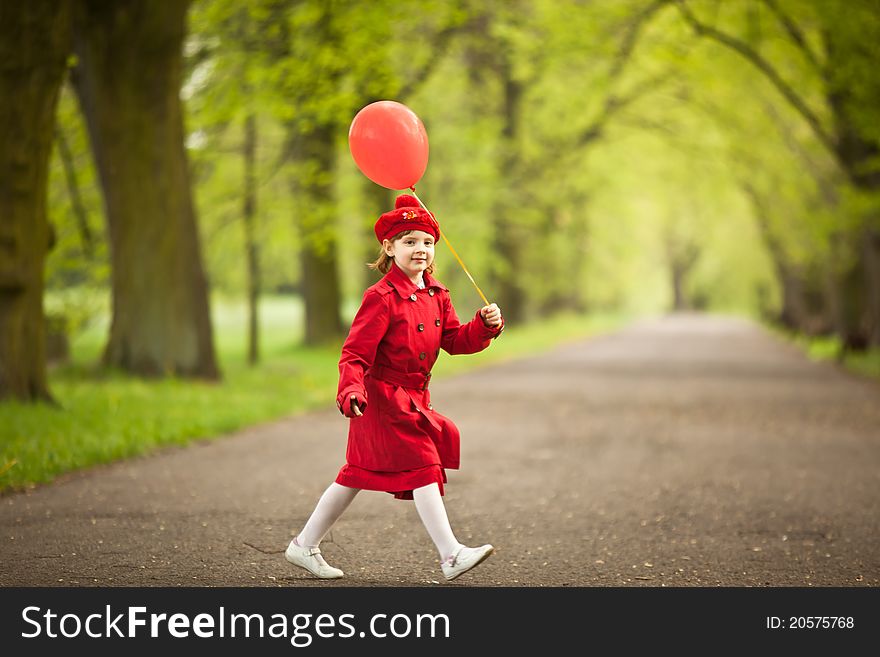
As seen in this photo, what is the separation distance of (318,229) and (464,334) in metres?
15.0

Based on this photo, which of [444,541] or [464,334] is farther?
[464,334]

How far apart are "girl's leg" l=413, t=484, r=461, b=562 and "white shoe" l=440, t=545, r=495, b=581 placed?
0.03 metres

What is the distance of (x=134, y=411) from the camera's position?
1052 centimetres

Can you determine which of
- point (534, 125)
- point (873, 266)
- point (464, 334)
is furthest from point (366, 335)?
point (534, 125)

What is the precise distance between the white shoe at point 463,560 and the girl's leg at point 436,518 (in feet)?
0.09

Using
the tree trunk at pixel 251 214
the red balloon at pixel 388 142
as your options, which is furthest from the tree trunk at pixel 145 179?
the red balloon at pixel 388 142

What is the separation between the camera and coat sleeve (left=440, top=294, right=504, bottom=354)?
15.8 ft

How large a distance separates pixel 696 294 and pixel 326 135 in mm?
69069

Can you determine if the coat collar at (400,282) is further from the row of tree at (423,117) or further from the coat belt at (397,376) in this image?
the row of tree at (423,117)

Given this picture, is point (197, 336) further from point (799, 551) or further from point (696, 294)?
point (696, 294)

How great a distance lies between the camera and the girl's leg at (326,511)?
15.7ft

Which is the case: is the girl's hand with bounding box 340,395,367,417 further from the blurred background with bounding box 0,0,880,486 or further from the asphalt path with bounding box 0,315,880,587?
the blurred background with bounding box 0,0,880,486

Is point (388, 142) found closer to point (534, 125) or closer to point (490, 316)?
point (490, 316)

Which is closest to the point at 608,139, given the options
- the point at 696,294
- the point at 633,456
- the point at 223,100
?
the point at 223,100
